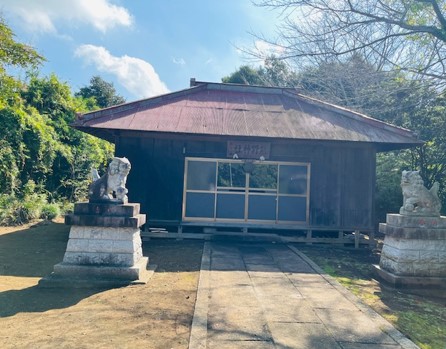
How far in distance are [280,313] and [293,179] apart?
5992 mm

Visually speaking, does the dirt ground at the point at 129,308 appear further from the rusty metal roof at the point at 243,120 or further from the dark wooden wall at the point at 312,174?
the rusty metal roof at the point at 243,120

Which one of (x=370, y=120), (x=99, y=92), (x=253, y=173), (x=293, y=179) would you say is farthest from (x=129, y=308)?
(x=99, y=92)

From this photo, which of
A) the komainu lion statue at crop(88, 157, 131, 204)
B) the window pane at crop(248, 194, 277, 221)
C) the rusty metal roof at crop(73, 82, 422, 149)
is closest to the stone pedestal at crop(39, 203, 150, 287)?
the komainu lion statue at crop(88, 157, 131, 204)

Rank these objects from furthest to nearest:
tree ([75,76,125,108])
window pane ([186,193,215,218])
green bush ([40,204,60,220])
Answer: tree ([75,76,125,108]) < green bush ([40,204,60,220]) < window pane ([186,193,215,218])

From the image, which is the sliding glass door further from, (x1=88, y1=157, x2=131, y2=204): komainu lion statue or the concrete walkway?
(x1=88, y1=157, x2=131, y2=204): komainu lion statue

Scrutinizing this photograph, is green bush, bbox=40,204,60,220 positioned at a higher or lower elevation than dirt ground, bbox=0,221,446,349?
higher

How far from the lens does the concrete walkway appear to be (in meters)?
3.44

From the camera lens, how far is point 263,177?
10031 mm

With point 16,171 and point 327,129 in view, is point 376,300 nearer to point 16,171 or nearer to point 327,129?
point 327,129

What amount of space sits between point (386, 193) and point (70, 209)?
13424 mm

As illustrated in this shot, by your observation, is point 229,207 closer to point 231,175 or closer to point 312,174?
point 231,175

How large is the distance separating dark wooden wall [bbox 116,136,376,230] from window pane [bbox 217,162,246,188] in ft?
1.95

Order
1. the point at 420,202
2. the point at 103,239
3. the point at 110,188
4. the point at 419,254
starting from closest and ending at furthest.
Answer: the point at 103,239
the point at 110,188
the point at 419,254
the point at 420,202

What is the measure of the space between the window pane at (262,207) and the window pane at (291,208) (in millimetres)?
251
